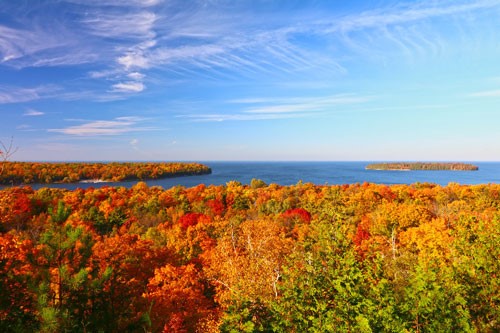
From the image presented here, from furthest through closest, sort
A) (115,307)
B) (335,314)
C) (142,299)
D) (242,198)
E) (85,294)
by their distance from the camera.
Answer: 1. (242,198)
2. (142,299)
3. (115,307)
4. (85,294)
5. (335,314)

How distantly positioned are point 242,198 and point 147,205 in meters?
23.0

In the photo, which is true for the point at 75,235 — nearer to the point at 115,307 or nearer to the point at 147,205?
the point at 115,307

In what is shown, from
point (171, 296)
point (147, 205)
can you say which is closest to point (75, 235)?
point (171, 296)

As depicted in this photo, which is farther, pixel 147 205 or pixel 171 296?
pixel 147 205

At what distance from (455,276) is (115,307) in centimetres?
1546

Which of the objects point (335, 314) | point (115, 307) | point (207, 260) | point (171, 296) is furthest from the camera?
point (207, 260)

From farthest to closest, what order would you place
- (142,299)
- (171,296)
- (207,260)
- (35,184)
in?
(35,184) < (207,260) < (171,296) < (142,299)

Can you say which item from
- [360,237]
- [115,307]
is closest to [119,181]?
[360,237]

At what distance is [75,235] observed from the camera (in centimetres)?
1263

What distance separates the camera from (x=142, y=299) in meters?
20.2

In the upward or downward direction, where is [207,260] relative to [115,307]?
downward

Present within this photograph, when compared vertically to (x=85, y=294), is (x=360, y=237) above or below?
below

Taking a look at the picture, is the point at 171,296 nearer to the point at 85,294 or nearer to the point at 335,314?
the point at 85,294

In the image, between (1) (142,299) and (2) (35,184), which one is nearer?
(1) (142,299)
